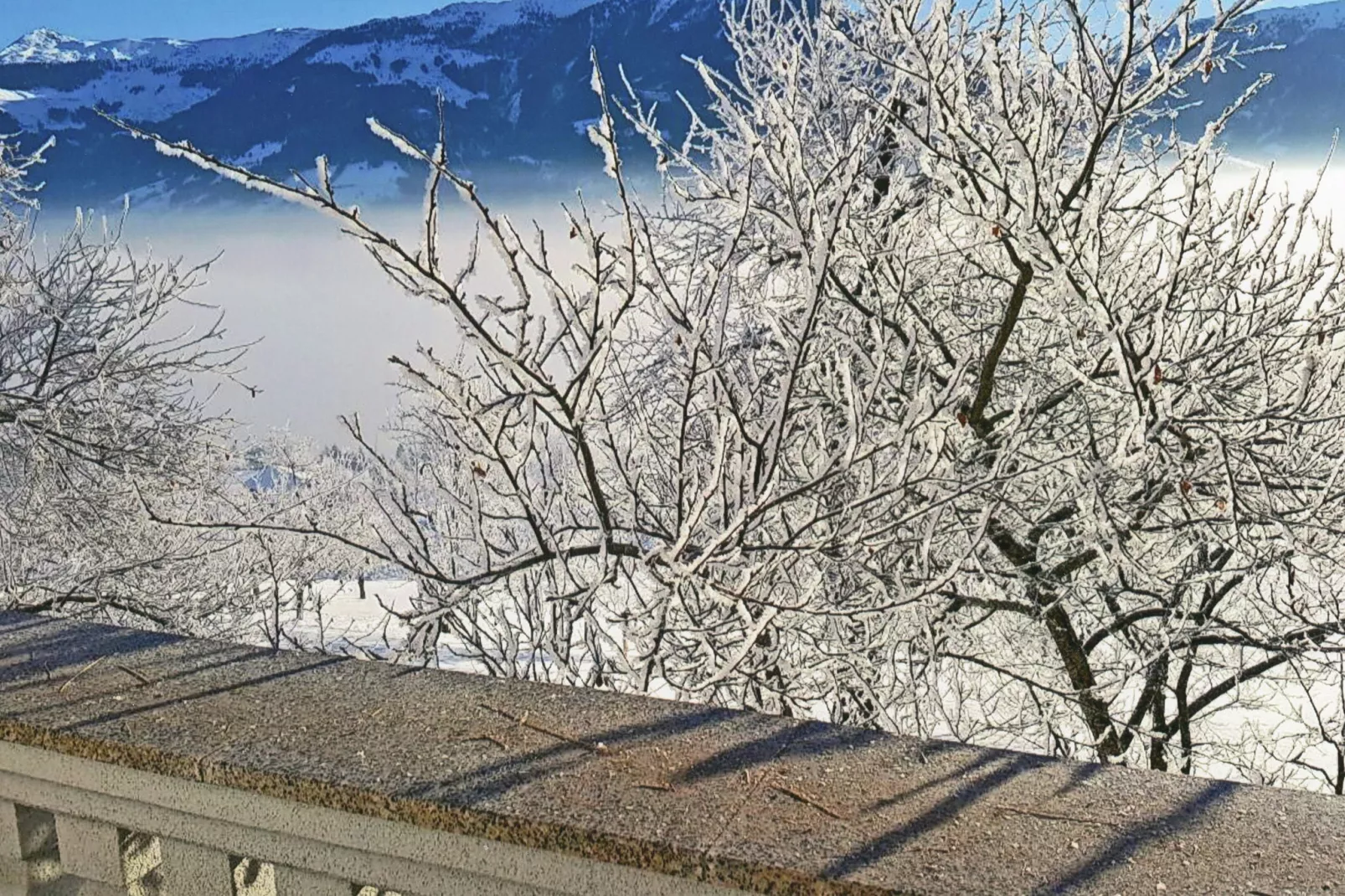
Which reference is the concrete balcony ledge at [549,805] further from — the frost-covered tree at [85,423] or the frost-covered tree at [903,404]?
the frost-covered tree at [85,423]

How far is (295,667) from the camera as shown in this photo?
6.48 feet

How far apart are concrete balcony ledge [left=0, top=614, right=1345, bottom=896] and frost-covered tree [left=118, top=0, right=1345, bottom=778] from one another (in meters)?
0.90

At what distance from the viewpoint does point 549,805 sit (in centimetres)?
130

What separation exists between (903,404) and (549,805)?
308 centimetres

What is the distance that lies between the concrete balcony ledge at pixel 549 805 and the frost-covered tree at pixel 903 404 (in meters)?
0.90

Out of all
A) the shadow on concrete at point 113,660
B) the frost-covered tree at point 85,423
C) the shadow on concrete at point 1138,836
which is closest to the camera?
the shadow on concrete at point 1138,836

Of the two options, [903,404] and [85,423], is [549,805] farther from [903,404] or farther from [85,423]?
[85,423]

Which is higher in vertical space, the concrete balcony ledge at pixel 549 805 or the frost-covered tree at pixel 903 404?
the frost-covered tree at pixel 903 404

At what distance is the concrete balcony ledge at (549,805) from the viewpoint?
1196mm

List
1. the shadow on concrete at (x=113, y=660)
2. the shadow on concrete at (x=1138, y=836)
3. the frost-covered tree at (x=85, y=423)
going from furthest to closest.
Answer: the frost-covered tree at (x=85, y=423) → the shadow on concrete at (x=113, y=660) → the shadow on concrete at (x=1138, y=836)

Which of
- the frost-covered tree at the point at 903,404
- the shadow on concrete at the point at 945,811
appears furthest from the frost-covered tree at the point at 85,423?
the shadow on concrete at the point at 945,811

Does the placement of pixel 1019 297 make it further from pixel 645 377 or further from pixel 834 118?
pixel 834 118

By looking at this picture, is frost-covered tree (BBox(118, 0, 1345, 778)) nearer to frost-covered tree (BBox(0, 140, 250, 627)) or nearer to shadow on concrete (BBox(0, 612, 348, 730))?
shadow on concrete (BBox(0, 612, 348, 730))

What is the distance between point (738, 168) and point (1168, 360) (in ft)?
9.34
